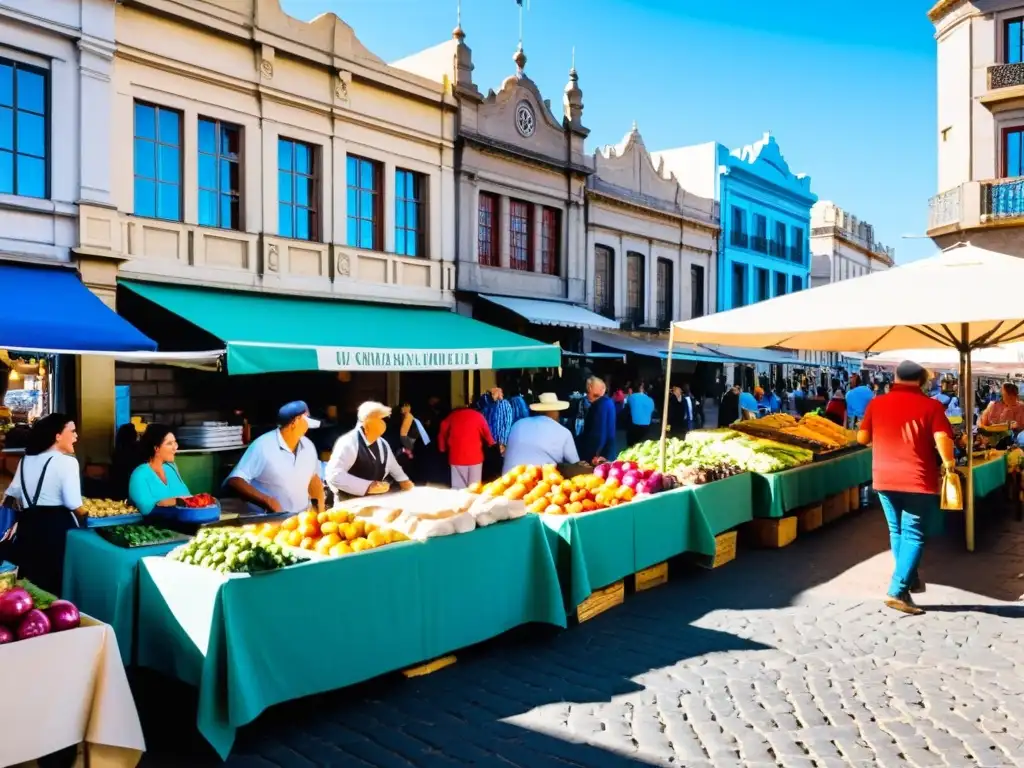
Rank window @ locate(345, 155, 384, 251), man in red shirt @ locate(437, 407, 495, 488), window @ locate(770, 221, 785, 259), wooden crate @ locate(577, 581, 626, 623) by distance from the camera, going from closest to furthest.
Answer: wooden crate @ locate(577, 581, 626, 623), man in red shirt @ locate(437, 407, 495, 488), window @ locate(345, 155, 384, 251), window @ locate(770, 221, 785, 259)

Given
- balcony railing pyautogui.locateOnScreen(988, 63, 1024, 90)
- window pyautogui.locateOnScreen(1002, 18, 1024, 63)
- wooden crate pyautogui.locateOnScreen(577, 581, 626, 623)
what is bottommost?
wooden crate pyautogui.locateOnScreen(577, 581, 626, 623)

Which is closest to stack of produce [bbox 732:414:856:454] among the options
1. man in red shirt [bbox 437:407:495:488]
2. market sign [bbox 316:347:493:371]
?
man in red shirt [bbox 437:407:495:488]

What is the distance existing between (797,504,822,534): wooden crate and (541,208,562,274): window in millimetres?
11770

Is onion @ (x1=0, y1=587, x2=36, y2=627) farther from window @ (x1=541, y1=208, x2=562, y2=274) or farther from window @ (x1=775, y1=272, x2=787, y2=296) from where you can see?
window @ (x1=775, y1=272, x2=787, y2=296)

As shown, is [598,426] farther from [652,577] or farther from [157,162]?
[157,162]

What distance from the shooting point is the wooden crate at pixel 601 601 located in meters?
6.48

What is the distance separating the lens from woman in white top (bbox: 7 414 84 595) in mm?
5855

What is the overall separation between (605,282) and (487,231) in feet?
18.5

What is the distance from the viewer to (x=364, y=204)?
16281 mm

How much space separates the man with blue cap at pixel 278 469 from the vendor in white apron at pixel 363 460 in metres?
0.34

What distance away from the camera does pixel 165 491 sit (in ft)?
20.6

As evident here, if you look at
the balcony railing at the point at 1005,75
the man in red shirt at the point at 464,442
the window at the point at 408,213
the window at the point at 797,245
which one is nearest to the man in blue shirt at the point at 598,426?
the man in red shirt at the point at 464,442

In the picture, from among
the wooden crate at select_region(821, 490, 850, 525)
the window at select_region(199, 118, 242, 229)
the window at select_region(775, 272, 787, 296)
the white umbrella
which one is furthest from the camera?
the window at select_region(775, 272, 787, 296)

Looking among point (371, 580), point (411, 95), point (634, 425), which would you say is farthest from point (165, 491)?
point (411, 95)
